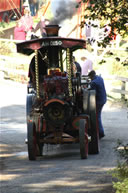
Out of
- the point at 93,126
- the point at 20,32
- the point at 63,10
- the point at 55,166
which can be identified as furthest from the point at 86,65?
the point at 20,32

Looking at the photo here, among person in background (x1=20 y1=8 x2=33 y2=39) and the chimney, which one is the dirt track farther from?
person in background (x1=20 y1=8 x2=33 y2=39)

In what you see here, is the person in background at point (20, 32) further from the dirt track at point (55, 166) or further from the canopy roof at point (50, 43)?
the canopy roof at point (50, 43)

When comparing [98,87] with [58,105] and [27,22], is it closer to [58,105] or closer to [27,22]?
[58,105]

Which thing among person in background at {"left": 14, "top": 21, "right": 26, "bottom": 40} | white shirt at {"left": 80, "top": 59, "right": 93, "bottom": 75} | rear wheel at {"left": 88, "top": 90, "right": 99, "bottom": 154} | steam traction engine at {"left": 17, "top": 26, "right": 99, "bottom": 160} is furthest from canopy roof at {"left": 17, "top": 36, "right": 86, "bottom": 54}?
person in background at {"left": 14, "top": 21, "right": 26, "bottom": 40}

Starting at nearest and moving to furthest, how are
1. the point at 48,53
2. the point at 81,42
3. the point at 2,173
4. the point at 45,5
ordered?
the point at 2,173 < the point at 81,42 < the point at 48,53 < the point at 45,5

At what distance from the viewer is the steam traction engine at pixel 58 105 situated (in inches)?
431

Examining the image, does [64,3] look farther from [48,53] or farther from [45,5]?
[45,5]

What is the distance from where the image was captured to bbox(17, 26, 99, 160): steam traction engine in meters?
11.0

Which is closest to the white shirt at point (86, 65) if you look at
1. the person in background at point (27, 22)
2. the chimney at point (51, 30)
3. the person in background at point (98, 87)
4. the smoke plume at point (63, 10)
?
the smoke plume at point (63, 10)

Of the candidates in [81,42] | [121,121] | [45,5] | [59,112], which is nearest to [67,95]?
[59,112]

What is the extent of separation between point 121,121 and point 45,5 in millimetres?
16826

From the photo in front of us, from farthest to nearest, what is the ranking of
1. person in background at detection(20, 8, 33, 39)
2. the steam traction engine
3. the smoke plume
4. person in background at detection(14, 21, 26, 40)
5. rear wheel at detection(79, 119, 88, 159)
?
person in background at detection(14, 21, 26, 40) < person in background at detection(20, 8, 33, 39) < the smoke plume < the steam traction engine < rear wheel at detection(79, 119, 88, 159)

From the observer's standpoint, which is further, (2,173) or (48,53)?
(48,53)

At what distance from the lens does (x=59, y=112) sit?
11.1 metres
